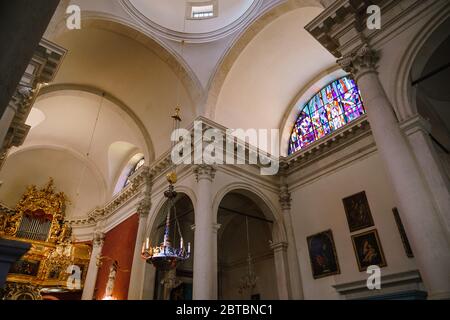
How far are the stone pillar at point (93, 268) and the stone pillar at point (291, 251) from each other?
8.83 m

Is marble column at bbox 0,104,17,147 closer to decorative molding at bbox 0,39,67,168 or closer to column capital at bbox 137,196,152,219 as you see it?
decorative molding at bbox 0,39,67,168

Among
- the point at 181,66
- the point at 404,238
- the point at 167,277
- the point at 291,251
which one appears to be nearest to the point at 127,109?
the point at 181,66

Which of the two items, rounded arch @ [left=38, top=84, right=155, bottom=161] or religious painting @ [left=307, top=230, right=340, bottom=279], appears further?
rounded arch @ [left=38, top=84, right=155, bottom=161]

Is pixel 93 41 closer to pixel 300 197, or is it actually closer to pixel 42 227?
pixel 300 197

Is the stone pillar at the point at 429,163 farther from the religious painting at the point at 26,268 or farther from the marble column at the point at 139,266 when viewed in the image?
the religious painting at the point at 26,268

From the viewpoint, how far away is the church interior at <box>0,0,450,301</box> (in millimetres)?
4566

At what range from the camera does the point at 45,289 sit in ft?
41.3

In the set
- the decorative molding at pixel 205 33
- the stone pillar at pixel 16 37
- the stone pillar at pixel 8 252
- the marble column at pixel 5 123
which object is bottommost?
the stone pillar at pixel 8 252

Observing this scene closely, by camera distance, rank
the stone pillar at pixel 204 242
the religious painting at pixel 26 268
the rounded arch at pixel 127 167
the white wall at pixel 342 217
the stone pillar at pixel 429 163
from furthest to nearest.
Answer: the rounded arch at pixel 127 167
the religious painting at pixel 26 268
the white wall at pixel 342 217
the stone pillar at pixel 204 242
the stone pillar at pixel 429 163

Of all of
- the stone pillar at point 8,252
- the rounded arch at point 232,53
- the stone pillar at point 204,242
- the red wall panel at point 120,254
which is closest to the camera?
the stone pillar at point 8,252

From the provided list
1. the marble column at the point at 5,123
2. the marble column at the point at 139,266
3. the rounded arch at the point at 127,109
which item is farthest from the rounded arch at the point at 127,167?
the marble column at the point at 5,123

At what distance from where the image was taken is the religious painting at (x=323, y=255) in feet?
25.9

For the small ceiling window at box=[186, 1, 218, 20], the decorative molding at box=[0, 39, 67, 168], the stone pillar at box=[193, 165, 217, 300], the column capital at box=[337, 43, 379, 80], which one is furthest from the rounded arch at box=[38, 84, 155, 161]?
the column capital at box=[337, 43, 379, 80]

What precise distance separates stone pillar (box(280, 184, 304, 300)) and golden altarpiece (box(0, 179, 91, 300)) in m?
9.98
